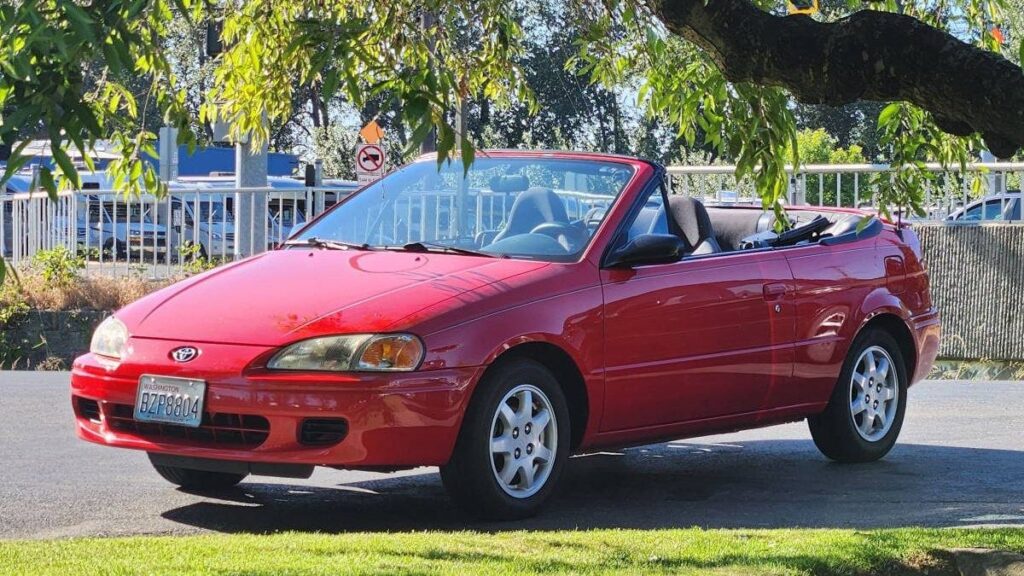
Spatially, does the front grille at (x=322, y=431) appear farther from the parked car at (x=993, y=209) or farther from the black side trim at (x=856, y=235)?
the parked car at (x=993, y=209)

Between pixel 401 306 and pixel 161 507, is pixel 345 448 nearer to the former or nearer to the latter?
pixel 401 306

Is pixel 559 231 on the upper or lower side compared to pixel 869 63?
lower

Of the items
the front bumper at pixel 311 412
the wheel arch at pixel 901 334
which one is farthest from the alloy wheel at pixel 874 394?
the front bumper at pixel 311 412

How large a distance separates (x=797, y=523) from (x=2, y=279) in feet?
14.8

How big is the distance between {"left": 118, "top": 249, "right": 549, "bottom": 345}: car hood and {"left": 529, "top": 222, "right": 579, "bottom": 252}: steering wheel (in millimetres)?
331

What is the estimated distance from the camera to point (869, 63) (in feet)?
18.8

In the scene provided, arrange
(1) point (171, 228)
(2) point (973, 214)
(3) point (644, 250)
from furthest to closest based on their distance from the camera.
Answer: (1) point (171, 228) → (2) point (973, 214) → (3) point (644, 250)

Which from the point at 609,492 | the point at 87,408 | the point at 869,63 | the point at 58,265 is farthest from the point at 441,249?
the point at 58,265

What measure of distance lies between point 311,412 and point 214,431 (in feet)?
1.52

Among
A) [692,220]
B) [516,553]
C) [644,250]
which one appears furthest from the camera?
[692,220]

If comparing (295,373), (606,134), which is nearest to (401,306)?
(295,373)

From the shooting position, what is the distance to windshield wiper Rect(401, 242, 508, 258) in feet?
24.8

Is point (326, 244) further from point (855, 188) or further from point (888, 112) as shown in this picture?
point (855, 188)

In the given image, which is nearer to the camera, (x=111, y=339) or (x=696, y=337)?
(x=111, y=339)
